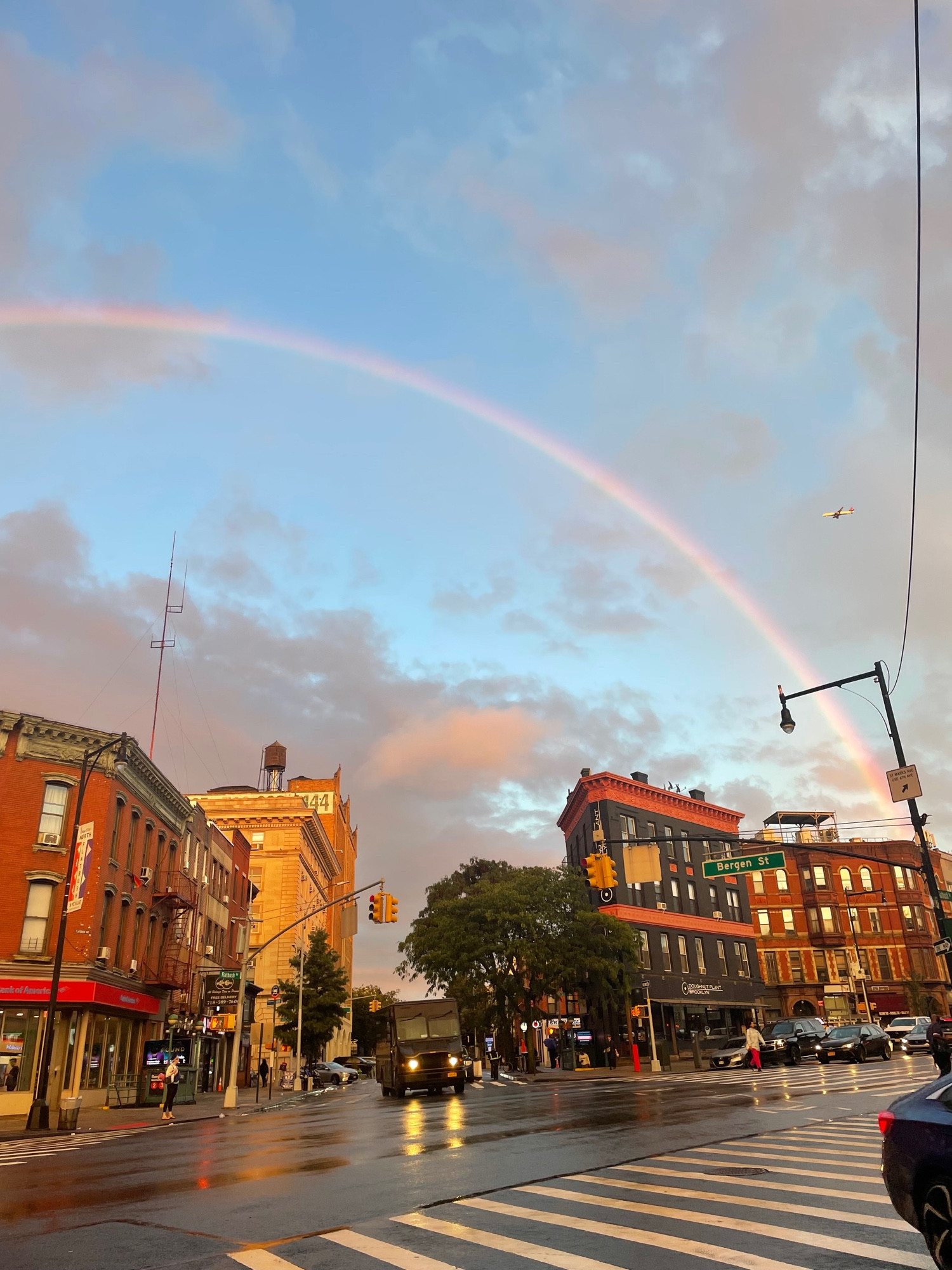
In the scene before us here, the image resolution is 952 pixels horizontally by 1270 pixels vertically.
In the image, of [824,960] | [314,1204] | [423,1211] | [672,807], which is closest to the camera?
[423,1211]

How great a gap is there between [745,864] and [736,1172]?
17537 mm

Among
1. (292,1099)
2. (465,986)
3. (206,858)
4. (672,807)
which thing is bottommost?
(292,1099)

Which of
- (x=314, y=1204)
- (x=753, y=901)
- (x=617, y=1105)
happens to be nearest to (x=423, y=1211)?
(x=314, y=1204)

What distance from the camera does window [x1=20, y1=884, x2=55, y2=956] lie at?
3238 cm

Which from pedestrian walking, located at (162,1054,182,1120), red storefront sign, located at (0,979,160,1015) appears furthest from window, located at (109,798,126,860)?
pedestrian walking, located at (162,1054,182,1120)

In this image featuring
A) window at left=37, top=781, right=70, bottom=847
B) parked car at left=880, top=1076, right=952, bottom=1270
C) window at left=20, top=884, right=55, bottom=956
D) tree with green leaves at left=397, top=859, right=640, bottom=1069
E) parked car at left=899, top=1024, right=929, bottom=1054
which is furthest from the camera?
tree with green leaves at left=397, top=859, right=640, bottom=1069

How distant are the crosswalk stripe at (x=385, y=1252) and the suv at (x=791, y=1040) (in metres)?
35.1

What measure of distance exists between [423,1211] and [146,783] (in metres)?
34.2

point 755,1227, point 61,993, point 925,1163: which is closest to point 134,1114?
point 61,993

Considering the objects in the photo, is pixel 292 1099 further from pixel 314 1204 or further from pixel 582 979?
pixel 314 1204

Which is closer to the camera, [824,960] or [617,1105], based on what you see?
[617,1105]

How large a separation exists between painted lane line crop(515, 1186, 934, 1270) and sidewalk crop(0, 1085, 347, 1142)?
18.4 m

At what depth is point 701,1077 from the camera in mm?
33594

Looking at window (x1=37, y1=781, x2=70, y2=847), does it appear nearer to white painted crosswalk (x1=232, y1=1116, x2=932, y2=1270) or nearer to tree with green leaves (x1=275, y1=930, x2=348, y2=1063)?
white painted crosswalk (x1=232, y1=1116, x2=932, y2=1270)
